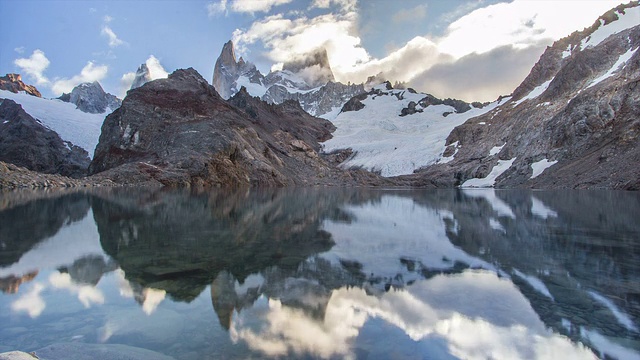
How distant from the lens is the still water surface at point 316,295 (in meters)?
4.87

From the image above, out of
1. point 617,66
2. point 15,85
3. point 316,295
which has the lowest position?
point 316,295

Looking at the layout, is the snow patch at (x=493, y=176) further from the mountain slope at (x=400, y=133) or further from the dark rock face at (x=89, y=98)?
the dark rock face at (x=89, y=98)

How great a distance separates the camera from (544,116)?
8125 cm

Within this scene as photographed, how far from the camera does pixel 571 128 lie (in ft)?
219

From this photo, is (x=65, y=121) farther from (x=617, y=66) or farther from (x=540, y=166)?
(x=617, y=66)

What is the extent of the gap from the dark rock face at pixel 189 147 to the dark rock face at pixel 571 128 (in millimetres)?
32405

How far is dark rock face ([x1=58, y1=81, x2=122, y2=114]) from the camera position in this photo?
7011 inches

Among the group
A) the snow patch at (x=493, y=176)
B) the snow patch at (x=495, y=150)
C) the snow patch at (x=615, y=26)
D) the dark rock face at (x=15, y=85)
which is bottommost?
the snow patch at (x=493, y=176)

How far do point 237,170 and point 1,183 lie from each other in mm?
34131

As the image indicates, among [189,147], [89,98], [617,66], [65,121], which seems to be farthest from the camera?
[89,98]

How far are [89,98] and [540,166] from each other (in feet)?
624

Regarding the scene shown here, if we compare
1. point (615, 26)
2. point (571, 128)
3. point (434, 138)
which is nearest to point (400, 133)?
point (434, 138)

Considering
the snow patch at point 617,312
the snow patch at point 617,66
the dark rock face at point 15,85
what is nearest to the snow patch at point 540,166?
the snow patch at point 617,66

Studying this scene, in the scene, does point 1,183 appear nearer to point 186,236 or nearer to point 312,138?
point 186,236
